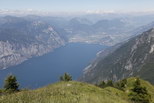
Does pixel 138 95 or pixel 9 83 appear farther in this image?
pixel 9 83

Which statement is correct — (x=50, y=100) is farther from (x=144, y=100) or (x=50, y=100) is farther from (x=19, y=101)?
(x=144, y=100)

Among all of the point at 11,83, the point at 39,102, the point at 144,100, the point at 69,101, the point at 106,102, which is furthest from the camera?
the point at 11,83

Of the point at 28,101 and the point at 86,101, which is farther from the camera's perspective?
the point at 86,101

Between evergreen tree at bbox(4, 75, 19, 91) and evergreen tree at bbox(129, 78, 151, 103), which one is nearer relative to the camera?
evergreen tree at bbox(129, 78, 151, 103)

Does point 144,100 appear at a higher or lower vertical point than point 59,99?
lower

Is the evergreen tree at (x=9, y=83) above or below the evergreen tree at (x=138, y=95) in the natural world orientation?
below

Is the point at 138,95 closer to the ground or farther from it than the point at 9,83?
farther from it

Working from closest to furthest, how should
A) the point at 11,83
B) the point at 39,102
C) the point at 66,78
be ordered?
the point at 39,102 < the point at 11,83 < the point at 66,78

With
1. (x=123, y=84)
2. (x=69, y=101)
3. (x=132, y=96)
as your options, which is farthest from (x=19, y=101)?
(x=123, y=84)

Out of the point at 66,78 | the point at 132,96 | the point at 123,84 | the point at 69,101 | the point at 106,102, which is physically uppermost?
the point at 69,101

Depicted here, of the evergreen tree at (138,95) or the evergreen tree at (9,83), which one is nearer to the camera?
the evergreen tree at (138,95)

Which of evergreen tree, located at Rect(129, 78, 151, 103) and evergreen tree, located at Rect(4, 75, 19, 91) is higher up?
evergreen tree, located at Rect(129, 78, 151, 103)
